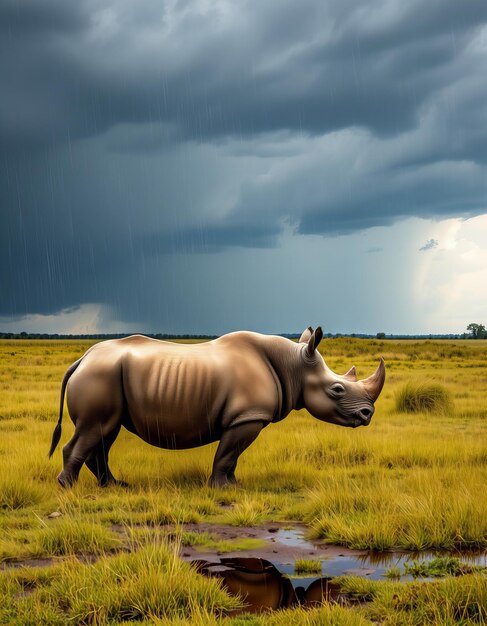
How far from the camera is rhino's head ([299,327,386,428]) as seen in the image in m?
7.85

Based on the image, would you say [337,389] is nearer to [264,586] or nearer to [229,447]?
[229,447]

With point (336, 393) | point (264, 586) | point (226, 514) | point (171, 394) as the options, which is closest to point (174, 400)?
point (171, 394)

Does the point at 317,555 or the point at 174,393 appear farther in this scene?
the point at 174,393

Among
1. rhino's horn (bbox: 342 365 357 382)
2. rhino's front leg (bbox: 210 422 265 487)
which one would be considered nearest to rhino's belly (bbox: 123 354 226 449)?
rhino's front leg (bbox: 210 422 265 487)

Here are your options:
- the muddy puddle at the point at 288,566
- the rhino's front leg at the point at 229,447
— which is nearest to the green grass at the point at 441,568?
the muddy puddle at the point at 288,566

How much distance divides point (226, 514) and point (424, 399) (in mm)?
9239

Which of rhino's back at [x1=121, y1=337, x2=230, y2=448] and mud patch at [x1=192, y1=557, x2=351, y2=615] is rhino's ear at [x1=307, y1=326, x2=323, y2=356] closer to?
rhino's back at [x1=121, y1=337, x2=230, y2=448]

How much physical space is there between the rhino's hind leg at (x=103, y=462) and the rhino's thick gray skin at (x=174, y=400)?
10mm

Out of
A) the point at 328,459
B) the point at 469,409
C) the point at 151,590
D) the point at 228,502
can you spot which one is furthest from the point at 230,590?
the point at 469,409

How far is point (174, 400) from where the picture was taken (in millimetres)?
7492

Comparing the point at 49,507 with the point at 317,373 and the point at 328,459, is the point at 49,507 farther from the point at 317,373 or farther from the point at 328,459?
the point at 328,459

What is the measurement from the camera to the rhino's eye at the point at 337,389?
784 centimetres

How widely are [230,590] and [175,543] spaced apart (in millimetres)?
727

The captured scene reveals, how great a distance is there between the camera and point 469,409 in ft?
48.8
